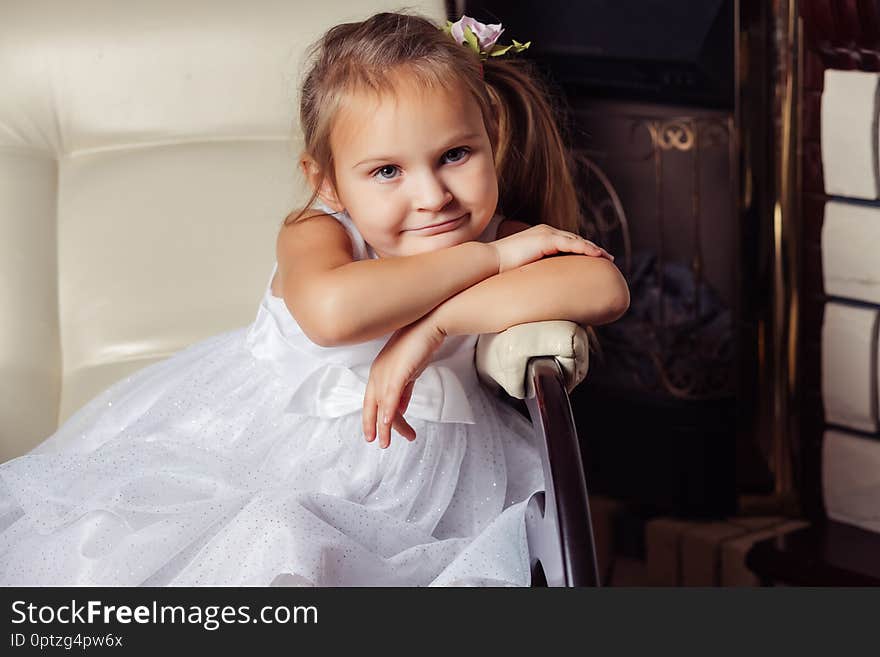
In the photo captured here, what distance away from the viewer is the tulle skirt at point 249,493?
3.36 ft

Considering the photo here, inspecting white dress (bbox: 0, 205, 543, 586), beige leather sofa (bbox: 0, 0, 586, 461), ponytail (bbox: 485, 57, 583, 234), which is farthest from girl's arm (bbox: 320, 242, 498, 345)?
beige leather sofa (bbox: 0, 0, 586, 461)

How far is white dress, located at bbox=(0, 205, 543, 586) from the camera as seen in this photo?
103cm

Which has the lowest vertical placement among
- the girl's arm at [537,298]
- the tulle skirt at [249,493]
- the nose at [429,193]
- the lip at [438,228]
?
the tulle skirt at [249,493]

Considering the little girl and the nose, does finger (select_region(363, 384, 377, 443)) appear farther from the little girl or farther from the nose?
the nose

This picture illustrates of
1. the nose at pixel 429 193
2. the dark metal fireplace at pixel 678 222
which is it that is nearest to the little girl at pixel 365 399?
the nose at pixel 429 193

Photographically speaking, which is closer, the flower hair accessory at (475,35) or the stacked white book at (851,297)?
the flower hair accessory at (475,35)

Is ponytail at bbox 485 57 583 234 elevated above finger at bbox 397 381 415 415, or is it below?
above

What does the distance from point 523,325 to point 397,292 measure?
0.13 meters

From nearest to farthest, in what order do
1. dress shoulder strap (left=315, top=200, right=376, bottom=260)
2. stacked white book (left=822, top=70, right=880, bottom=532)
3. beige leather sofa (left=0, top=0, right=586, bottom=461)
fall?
1. dress shoulder strap (left=315, top=200, right=376, bottom=260)
2. beige leather sofa (left=0, top=0, right=586, bottom=461)
3. stacked white book (left=822, top=70, right=880, bottom=532)

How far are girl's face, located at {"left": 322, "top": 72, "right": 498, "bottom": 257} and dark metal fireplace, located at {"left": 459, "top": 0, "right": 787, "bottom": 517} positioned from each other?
82 cm

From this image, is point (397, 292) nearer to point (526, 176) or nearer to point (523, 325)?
point (523, 325)

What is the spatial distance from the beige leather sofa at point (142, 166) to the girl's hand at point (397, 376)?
0.54 meters

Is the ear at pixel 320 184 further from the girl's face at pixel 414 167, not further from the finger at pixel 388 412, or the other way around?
the finger at pixel 388 412

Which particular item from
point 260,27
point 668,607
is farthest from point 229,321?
point 668,607
